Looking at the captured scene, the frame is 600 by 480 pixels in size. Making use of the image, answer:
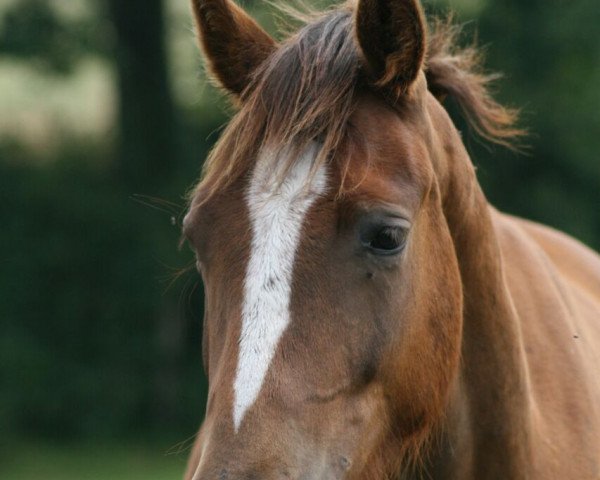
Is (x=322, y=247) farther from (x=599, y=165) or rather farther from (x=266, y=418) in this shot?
(x=599, y=165)

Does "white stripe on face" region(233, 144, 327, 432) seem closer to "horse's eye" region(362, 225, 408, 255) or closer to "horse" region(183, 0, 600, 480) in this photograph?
"horse" region(183, 0, 600, 480)

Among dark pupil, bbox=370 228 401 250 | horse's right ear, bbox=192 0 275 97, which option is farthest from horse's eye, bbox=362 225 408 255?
horse's right ear, bbox=192 0 275 97

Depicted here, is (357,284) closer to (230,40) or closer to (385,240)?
(385,240)

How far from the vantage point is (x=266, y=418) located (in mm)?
2504

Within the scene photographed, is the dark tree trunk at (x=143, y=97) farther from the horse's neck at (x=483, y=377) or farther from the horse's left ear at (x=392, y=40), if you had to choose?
the horse's left ear at (x=392, y=40)

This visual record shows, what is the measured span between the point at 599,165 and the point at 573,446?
9223 mm

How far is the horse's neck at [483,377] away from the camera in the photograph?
327 cm

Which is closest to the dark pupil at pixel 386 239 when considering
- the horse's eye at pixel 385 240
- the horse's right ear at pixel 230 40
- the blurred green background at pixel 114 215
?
the horse's eye at pixel 385 240

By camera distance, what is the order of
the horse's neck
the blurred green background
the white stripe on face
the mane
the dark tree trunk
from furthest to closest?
the dark tree trunk < the blurred green background < the horse's neck < the mane < the white stripe on face

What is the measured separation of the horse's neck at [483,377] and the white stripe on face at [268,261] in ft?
2.32

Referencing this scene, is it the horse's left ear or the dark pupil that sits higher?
the horse's left ear

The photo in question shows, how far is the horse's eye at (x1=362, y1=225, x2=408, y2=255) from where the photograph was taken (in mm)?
2746

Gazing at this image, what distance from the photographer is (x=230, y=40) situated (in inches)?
131

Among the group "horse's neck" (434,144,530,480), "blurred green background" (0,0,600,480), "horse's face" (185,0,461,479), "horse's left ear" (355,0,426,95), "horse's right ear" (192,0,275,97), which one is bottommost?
"blurred green background" (0,0,600,480)
